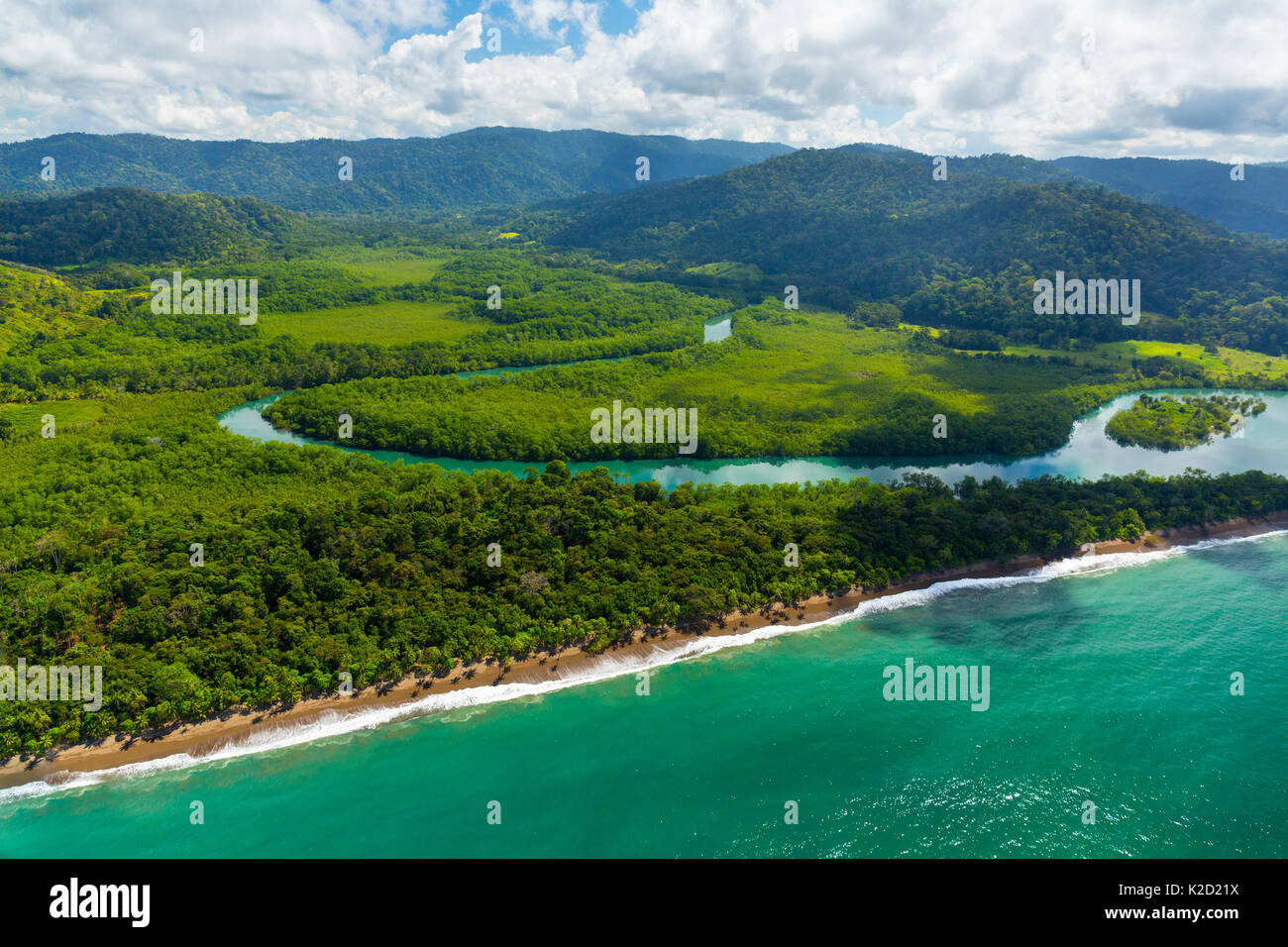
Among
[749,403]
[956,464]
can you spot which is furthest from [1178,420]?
[749,403]

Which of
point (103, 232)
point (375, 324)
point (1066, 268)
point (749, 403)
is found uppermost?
point (103, 232)

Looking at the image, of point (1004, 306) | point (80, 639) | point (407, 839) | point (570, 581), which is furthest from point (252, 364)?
point (1004, 306)

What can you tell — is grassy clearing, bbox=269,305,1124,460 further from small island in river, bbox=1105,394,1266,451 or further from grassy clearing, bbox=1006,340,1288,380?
grassy clearing, bbox=1006,340,1288,380

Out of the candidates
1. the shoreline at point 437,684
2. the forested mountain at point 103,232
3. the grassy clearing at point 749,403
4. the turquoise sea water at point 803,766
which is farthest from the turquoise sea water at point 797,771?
the forested mountain at point 103,232

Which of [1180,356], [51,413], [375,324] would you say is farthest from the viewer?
[375,324]

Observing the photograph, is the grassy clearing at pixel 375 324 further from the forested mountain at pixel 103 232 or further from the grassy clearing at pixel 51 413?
the forested mountain at pixel 103 232

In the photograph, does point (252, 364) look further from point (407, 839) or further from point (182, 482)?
point (407, 839)

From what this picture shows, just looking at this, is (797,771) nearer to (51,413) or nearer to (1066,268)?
(51,413)
